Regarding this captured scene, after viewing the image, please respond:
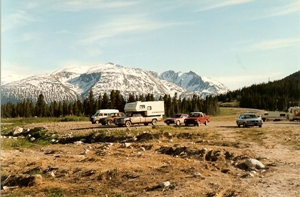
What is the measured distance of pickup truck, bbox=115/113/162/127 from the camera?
161 feet

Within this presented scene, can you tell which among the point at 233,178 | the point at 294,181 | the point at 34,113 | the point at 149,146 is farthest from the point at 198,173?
the point at 34,113

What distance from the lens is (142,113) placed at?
5256cm

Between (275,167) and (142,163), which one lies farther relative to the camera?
(142,163)

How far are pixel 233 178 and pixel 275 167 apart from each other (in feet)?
10.3

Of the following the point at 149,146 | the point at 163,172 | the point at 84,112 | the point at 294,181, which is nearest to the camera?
the point at 294,181

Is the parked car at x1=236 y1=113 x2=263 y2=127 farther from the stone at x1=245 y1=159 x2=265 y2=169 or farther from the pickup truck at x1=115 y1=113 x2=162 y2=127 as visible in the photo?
the stone at x1=245 y1=159 x2=265 y2=169

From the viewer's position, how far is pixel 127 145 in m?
30.2

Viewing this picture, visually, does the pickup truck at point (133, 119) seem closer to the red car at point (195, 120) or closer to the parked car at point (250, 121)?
the red car at point (195, 120)

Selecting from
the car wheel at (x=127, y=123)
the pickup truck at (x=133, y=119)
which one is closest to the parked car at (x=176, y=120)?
the pickup truck at (x=133, y=119)

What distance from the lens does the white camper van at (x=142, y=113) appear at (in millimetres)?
49375

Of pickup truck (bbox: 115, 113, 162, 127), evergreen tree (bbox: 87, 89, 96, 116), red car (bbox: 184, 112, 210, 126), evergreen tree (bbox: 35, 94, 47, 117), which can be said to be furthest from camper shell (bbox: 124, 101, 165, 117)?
evergreen tree (bbox: 35, 94, 47, 117)

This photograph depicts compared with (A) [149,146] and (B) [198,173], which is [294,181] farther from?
(A) [149,146]

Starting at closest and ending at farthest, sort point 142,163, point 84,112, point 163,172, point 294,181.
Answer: point 294,181 → point 163,172 → point 142,163 → point 84,112

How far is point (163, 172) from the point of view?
60.8 ft
